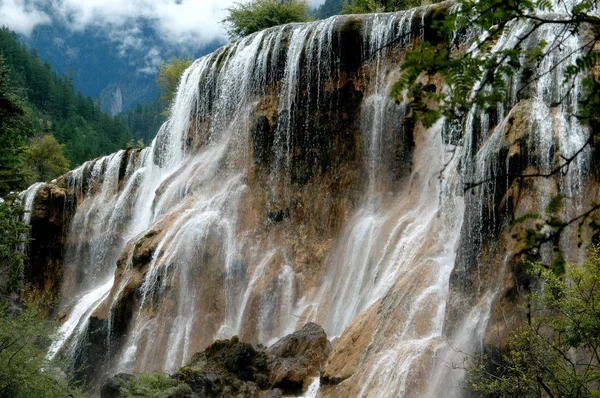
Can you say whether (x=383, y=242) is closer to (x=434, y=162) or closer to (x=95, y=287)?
(x=434, y=162)

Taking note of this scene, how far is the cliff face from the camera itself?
1307cm

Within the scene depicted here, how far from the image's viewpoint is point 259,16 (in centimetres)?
4144

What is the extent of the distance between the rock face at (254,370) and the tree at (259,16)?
28.2 meters

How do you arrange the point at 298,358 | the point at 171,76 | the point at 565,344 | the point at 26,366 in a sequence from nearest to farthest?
the point at 565,344 < the point at 26,366 < the point at 298,358 < the point at 171,76

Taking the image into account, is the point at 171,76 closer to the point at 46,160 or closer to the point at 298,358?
the point at 46,160

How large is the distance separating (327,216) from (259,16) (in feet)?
74.9

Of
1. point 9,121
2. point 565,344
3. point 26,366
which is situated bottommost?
point 565,344

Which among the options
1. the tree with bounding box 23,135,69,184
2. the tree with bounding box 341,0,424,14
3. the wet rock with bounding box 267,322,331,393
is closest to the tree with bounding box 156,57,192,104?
the tree with bounding box 23,135,69,184

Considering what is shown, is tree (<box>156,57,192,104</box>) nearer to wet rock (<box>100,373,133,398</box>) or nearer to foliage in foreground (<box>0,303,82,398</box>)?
wet rock (<box>100,373,133,398</box>)

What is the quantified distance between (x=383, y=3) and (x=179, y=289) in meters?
23.5

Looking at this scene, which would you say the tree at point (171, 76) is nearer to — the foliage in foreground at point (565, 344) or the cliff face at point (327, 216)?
the cliff face at point (327, 216)

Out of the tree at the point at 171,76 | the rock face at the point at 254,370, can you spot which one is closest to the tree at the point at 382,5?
Result: the tree at the point at 171,76

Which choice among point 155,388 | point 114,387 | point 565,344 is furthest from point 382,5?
point 565,344

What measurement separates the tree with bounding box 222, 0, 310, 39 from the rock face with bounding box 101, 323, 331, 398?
92.7 ft
